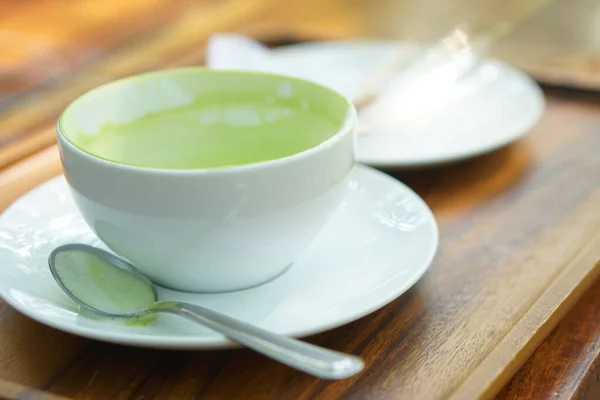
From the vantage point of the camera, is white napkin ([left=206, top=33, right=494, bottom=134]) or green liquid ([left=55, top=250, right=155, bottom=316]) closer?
green liquid ([left=55, top=250, right=155, bottom=316])

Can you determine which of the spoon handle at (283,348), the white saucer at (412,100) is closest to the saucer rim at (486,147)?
the white saucer at (412,100)

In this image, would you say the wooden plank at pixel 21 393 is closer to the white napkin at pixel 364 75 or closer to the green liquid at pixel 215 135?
the green liquid at pixel 215 135

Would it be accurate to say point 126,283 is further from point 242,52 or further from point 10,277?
point 242,52

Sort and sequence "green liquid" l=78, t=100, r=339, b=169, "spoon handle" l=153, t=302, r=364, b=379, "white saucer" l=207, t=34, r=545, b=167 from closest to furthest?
"spoon handle" l=153, t=302, r=364, b=379 < "green liquid" l=78, t=100, r=339, b=169 < "white saucer" l=207, t=34, r=545, b=167

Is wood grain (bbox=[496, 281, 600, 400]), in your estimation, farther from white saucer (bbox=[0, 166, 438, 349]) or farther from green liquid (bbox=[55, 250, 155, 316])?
green liquid (bbox=[55, 250, 155, 316])

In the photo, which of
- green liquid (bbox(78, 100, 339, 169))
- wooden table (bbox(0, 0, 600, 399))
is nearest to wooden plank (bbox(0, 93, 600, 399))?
wooden table (bbox(0, 0, 600, 399))
